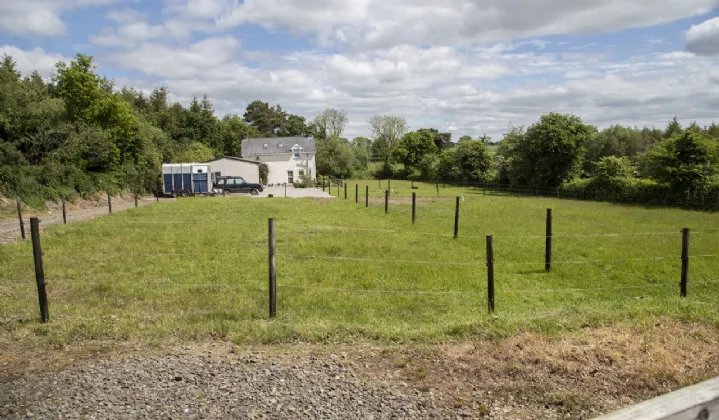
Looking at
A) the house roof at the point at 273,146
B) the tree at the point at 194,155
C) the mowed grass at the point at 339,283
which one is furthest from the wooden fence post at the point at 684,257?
the house roof at the point at 273,146

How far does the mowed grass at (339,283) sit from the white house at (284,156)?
39479 millimetres

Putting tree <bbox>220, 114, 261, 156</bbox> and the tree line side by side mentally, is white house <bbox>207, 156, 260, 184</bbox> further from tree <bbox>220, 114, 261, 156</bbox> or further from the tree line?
tree <bbox>220, 114, 261, 156</bbox>

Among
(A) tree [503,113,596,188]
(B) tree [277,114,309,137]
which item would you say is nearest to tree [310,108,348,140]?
(B) tree [277,114,309,137]

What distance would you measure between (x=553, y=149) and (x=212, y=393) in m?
42.6

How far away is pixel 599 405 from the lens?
12.2 feet

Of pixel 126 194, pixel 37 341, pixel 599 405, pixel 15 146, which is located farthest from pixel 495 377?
pixel 126 194

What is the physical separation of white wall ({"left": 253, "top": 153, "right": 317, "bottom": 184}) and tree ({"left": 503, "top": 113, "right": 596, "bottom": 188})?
25.6m

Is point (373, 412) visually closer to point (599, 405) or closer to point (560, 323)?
point (599, 405)

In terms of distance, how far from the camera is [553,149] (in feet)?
138

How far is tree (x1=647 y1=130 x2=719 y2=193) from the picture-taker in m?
26.2

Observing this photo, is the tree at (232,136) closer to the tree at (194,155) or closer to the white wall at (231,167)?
the tree at (194,155)

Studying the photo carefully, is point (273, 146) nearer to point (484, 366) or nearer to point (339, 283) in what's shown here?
point (339, 283)

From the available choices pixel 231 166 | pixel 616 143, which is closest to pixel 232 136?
pixel 231 166

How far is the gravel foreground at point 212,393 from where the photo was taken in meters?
3.73
